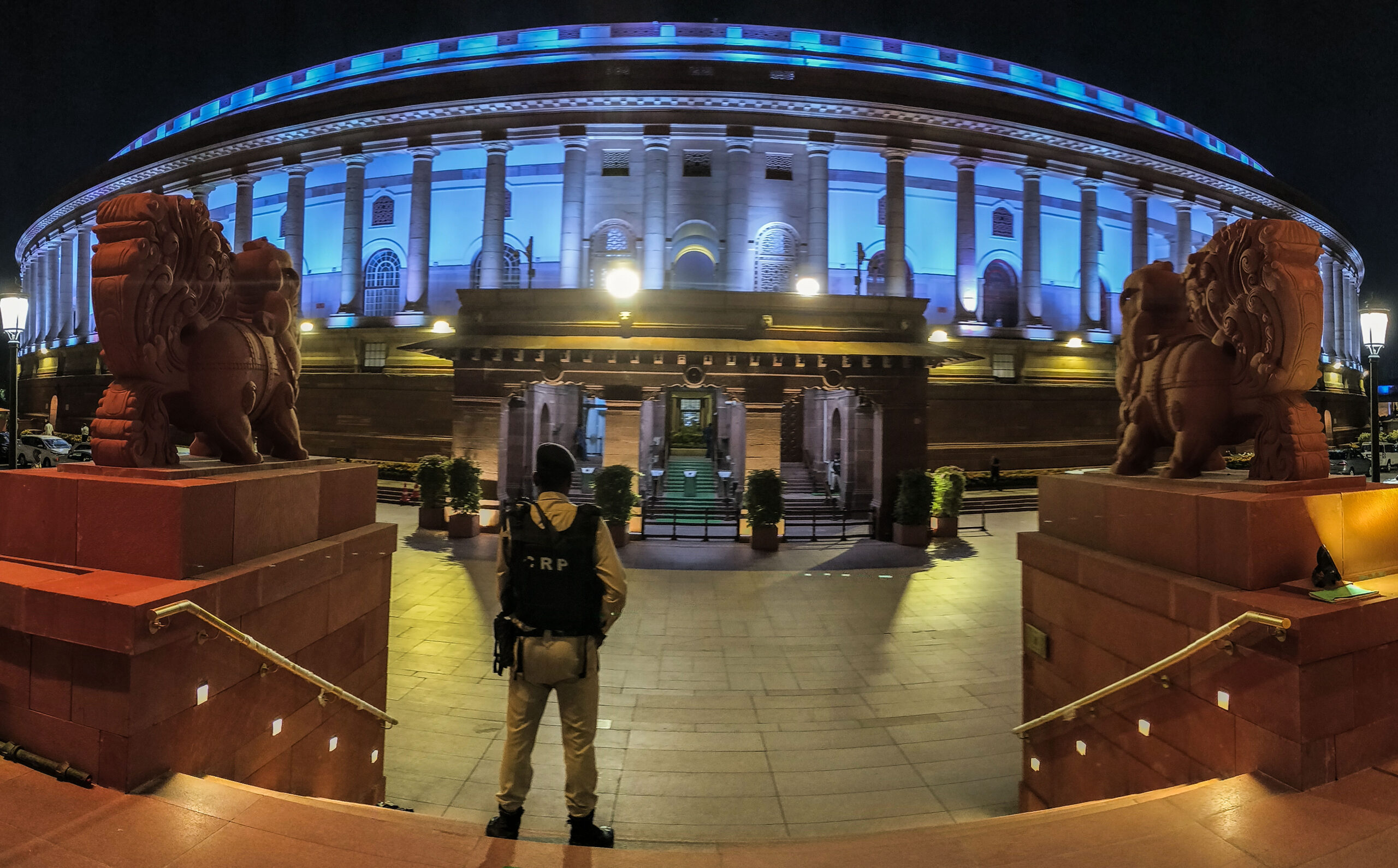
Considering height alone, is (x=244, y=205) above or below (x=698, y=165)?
below

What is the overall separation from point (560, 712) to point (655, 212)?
26408 millimetres

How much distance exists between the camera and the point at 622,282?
11.3 metres

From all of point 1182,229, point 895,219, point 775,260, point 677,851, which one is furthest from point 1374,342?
point 1182,229

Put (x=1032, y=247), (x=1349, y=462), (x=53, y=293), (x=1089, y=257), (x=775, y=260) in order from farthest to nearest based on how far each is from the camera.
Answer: (x=53, y=293)
(x=1089, y=257)
(x=1032, y=247)
(x=775, y=260)
(x=1349, y=462)

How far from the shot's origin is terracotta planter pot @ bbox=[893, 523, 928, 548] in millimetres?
14234

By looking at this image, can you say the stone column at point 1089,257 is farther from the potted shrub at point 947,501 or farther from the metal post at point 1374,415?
the metal post at point 1374,415

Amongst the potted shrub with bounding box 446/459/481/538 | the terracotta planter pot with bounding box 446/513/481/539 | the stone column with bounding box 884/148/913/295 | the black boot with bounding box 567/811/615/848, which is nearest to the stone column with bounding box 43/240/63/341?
the potted shrub with bounding box 446/459/481/538

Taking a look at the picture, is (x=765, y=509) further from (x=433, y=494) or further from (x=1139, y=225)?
(x=1139, y=225)

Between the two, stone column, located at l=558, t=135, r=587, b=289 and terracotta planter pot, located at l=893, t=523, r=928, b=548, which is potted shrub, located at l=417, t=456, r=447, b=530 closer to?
terracotta planter pot, located at l=893, t=523, r=928, b=548

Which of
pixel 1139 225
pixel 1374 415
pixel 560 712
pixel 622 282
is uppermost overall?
pixel 1139 225

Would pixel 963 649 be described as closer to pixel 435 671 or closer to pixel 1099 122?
pixel 435 671

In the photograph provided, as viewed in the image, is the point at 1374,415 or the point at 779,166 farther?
the point at 779,166

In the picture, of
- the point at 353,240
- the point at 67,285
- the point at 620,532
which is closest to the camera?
the point at 620,532

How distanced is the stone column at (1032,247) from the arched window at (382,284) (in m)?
30.8
